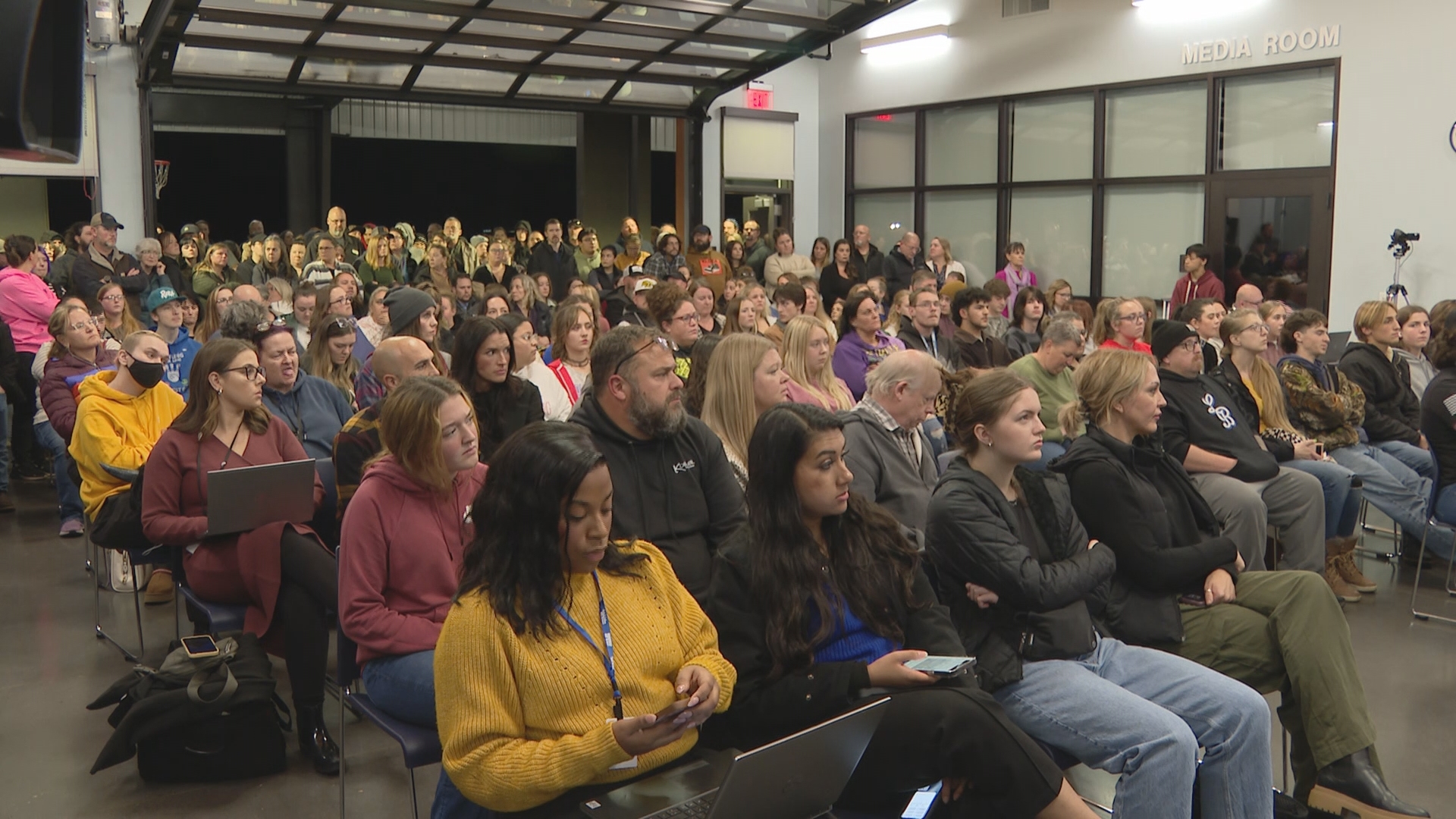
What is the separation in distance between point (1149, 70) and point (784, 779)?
11.8 metres

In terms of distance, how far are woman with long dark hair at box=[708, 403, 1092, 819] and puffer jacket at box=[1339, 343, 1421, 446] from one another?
459 cm

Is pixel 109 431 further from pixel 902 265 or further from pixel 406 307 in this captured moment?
pixel 902 265

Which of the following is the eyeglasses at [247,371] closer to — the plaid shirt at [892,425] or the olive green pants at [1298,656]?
the plaid shirt at [892,425]

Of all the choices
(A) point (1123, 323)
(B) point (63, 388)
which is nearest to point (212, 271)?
(B) point (63, 388)

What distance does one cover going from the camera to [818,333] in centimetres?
504

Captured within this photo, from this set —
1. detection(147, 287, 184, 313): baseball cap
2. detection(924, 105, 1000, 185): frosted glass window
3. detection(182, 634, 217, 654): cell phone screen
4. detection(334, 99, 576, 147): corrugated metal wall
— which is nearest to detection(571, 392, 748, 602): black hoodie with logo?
detection(182, 634, 217, 654): cell phone screen

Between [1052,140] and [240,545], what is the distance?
11.5 m

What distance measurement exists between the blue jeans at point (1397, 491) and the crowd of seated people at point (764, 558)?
35 centimetres

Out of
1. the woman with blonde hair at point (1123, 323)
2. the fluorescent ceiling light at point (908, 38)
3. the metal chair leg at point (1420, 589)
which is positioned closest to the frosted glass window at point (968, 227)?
the fluorescent ceiling light at point (908, 38)

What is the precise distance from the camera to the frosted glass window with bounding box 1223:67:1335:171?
428 inches

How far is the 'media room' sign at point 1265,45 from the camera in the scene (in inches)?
421

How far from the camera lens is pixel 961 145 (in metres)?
14.2

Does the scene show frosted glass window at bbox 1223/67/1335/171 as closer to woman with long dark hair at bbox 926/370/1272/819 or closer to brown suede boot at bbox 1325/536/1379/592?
brown suede boot at bbox 1325/536/1379/592

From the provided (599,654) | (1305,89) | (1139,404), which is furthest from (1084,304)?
(599,654)
